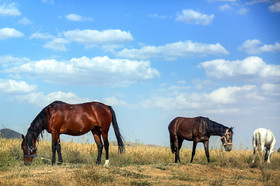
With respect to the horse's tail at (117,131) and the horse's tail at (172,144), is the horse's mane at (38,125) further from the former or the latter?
the horse's tail at (172,144)

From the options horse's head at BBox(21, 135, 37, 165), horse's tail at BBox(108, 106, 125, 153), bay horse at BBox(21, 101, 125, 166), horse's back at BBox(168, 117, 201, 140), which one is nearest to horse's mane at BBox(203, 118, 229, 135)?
horse's back at BBox(168, 117, 201, 140)

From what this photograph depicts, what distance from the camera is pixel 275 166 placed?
17.2m

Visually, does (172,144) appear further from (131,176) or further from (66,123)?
(131,176)

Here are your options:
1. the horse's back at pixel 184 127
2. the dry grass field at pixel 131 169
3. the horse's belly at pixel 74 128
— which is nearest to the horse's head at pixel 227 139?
the dry grass field at pixel 131 169

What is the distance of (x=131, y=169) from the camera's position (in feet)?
38.7

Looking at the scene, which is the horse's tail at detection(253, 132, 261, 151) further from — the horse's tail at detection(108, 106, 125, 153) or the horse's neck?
the horse's tail at detection(108, 106, 125, 153)

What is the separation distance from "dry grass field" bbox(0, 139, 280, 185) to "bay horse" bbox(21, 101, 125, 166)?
783 mm

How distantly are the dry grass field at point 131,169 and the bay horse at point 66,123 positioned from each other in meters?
0.78

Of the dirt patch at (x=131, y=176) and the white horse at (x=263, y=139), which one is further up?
the white horse at (x=263, y=139)

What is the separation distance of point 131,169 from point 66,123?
133 inches

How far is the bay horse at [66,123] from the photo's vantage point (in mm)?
13398

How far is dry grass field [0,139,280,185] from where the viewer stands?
9805 mm

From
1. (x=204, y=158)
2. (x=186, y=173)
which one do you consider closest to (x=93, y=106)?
(x=186, y=173)

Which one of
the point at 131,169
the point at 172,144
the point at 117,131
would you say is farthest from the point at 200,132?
the point at 131,169
